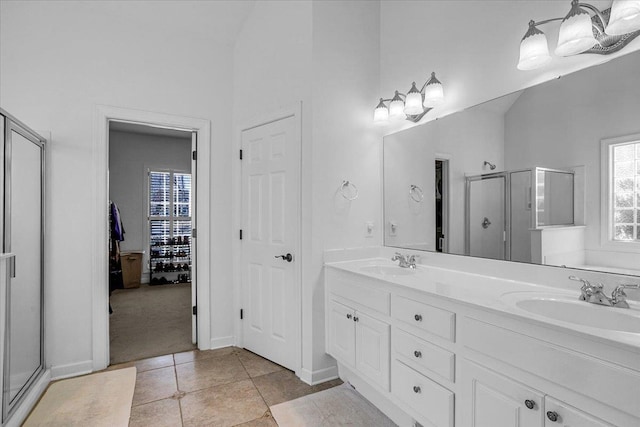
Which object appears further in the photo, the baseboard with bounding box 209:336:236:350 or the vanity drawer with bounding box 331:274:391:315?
the baseboard with bounding box 209:336:236:350

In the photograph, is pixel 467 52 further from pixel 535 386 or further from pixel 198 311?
pixel 198 311

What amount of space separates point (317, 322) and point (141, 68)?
2632mm

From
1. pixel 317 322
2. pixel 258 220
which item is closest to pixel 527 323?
pixel 317 322

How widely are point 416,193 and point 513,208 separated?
75cm

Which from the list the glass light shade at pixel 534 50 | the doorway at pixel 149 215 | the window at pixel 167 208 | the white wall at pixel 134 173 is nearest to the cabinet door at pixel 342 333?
the glass light shade at pixel 534 50

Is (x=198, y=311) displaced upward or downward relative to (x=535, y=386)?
downward

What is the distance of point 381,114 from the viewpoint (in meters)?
2.61

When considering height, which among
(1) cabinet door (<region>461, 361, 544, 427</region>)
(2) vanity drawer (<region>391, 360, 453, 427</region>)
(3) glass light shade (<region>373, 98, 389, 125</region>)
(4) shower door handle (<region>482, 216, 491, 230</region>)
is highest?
(3) glass light shade (<region>373, 98, 389, 125</region>)

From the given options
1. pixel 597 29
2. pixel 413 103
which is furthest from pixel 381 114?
pixel 597 29

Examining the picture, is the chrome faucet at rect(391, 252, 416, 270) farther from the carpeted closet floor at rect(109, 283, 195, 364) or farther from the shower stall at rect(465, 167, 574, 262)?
the carpeted closet floor at rect(109, 283, 195, 364)

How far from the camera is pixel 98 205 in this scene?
2740 millimetres

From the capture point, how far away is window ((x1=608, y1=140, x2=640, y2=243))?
4.70 feet

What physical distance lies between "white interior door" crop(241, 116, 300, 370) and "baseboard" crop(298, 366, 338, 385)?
0.14 meters

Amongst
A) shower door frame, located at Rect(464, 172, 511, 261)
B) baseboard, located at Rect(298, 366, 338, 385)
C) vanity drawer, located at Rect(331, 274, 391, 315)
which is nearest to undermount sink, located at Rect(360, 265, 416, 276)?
vanity drawer, located at Rect(331, 274, 391, 315)
